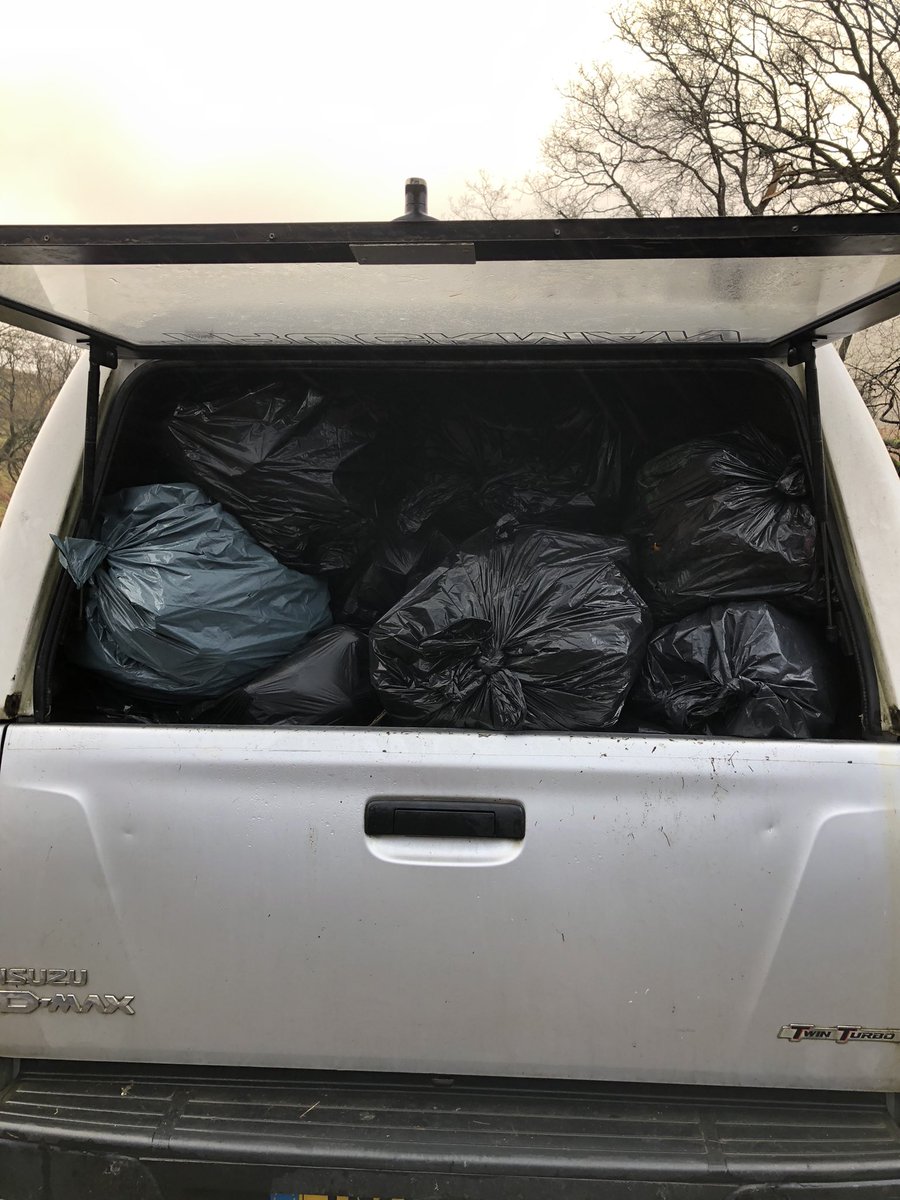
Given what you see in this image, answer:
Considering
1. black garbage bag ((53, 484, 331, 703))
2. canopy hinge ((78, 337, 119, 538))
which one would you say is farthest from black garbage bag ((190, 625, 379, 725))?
canopy hinge ((78, 337, 119, 538))

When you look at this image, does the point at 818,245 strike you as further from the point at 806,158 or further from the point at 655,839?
the point at 806,158

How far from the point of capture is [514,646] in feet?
6.34

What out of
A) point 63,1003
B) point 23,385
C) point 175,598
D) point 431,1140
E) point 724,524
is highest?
point 23,385

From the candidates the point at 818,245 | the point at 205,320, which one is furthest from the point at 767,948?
the point at 205,320

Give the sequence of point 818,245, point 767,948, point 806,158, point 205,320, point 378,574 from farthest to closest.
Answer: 1. point 806,158
2. point 378,574
3. point 205,320
4. point 767,948
5. point 818,245

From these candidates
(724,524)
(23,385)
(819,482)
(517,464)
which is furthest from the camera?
(23,385)

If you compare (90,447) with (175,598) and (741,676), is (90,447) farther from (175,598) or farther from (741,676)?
(741,676)

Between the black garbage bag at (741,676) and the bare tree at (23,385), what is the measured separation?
1748 centimetres

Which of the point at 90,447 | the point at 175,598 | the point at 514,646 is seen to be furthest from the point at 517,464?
the point at 90,447

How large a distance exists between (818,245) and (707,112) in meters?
21.0

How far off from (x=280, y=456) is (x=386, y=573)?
494mm

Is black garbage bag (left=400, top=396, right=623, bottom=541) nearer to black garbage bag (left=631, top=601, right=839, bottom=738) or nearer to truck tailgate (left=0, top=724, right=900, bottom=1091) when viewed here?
black garbage bag (left=631, top=601, right=839, bottom=738)

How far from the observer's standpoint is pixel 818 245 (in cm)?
138

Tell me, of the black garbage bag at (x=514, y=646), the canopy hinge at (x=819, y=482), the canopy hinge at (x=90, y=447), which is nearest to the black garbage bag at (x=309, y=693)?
the black garbage bag at (x=514, y=646)
